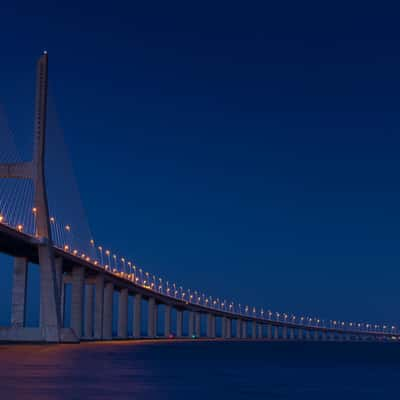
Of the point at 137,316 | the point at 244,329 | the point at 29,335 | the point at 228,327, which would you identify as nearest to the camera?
the point at 29,335

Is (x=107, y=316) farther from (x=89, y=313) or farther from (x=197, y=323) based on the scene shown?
(x=197, y=323)

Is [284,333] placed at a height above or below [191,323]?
below

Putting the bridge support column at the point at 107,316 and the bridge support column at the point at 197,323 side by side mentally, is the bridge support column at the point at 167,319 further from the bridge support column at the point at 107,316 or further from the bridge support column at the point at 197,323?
the bridge support column at the point at 107,316

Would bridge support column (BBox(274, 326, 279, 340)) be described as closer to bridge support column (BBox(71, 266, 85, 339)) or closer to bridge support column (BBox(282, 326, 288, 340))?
bridge support column (BBox(282, 326, 288, 340))

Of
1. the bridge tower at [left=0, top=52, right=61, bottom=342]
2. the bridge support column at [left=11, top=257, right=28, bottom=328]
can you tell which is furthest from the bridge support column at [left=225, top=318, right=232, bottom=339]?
the bridge tower at [left=0, top=52, right=61, bottom=342]

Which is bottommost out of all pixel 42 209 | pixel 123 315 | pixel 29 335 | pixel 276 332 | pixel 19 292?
pixel 29 335

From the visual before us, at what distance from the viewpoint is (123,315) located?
105250 mm

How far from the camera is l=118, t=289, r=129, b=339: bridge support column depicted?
105250mm

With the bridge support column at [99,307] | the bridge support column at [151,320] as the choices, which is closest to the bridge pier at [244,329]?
the bridge support column at [151,320]

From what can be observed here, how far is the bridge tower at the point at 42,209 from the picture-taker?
60.3 m

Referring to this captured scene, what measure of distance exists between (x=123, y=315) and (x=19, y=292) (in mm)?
35104

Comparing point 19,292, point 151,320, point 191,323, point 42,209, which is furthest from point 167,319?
point 42,209

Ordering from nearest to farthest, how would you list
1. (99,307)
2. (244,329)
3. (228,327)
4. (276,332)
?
(99,307) < (228,327) < (244,329) < (276,332)

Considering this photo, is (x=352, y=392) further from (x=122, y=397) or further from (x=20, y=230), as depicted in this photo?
(x=20, y=230)
